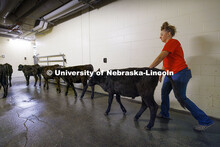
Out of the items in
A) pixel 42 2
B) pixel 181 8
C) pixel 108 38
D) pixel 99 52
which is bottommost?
pixel 99 52

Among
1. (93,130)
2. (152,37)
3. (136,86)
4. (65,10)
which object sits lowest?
(93,130)

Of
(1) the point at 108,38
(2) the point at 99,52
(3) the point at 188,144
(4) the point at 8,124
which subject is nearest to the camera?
(3) the point at 188,144

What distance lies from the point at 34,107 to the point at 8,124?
0.73m

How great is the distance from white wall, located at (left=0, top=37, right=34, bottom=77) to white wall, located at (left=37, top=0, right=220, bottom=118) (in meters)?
5.43

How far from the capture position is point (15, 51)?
7191 millimetres

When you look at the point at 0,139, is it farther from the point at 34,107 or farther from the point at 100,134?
the point at 100,134

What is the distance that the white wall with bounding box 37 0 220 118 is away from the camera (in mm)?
1841

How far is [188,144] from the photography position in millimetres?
1291

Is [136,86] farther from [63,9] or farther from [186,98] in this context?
[63,9]

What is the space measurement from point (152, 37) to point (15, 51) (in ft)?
28.6

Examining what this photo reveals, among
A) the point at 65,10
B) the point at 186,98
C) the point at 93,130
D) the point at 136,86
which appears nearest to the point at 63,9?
the point at 65,10

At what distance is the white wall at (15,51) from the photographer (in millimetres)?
6781


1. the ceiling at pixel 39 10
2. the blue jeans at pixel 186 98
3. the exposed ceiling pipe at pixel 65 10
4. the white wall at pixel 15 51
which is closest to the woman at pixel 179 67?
the blue jeans at pixel 186 98

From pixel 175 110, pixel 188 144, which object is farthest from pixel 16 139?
pixel 175 110
